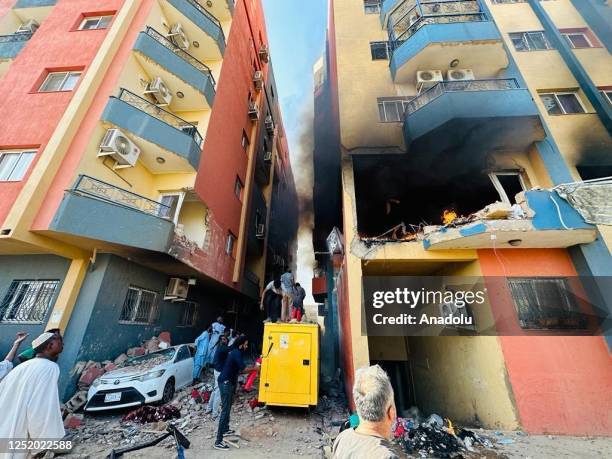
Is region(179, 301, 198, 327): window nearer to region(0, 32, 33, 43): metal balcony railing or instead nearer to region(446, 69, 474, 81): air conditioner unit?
region(0, 32, 33, 43): metal balcony railing

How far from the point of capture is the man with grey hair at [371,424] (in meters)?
1.40

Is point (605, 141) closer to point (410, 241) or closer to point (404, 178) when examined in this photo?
point (404, 178)

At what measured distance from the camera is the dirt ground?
420 cm

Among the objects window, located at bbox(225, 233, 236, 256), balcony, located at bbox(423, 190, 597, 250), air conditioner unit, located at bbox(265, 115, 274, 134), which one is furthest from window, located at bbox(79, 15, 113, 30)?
balcony, located at bbox(423, 190, 597, 250)

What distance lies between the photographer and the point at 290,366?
579 cm

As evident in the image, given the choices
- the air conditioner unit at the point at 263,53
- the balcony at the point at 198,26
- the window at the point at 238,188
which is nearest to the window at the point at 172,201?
the window at the point at 238,188

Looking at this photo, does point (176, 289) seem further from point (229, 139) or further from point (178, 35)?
point (178, 35)

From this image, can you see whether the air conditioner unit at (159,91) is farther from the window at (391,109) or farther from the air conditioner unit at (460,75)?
the air conditioner unit at (460,75)

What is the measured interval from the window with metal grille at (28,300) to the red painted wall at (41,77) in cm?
206

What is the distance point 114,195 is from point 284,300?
5.79 metres

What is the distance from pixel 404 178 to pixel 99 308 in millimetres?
9779

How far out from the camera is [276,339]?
600 cm

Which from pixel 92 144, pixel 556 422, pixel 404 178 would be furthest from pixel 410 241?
pixel 92 144

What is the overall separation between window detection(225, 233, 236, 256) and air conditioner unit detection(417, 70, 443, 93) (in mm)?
9629
